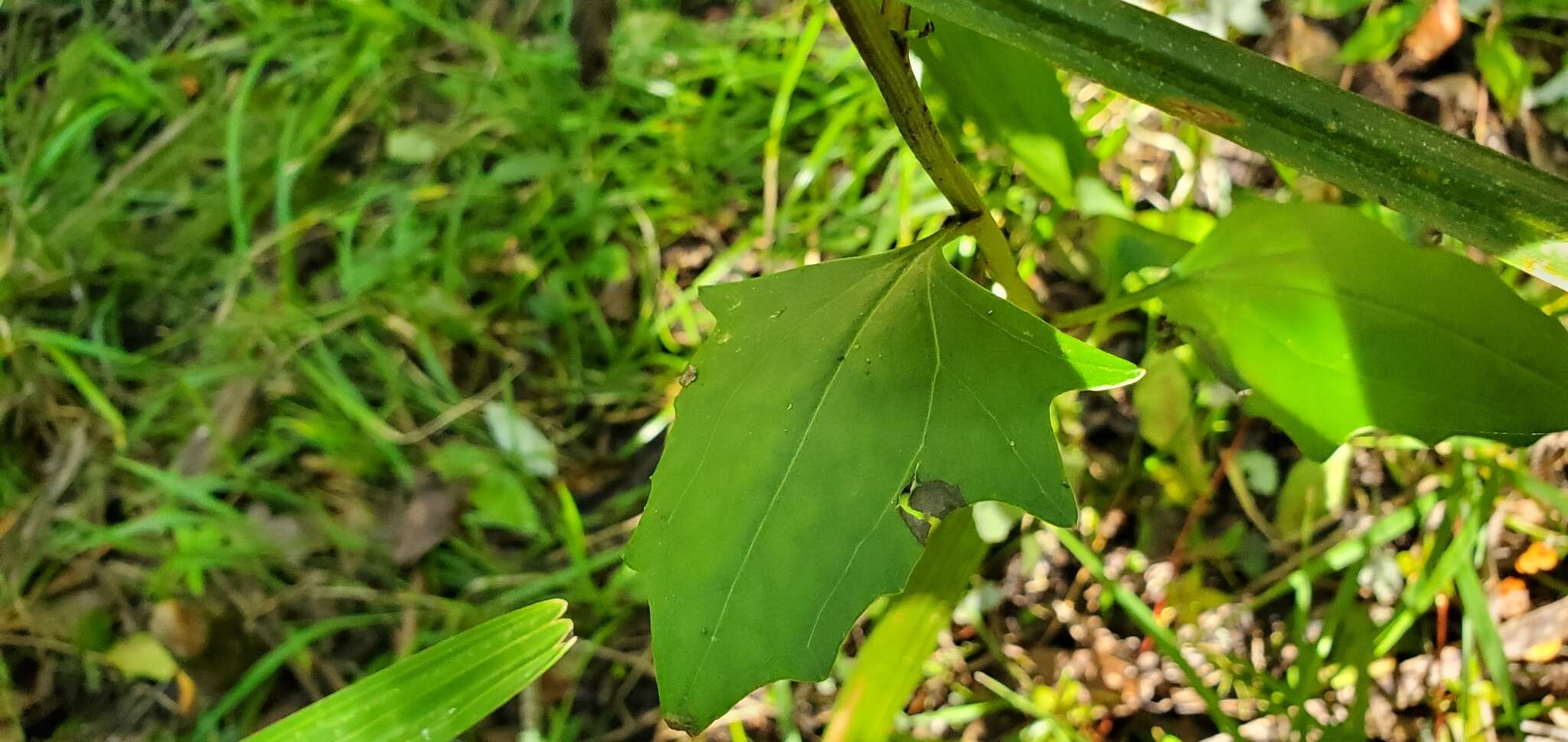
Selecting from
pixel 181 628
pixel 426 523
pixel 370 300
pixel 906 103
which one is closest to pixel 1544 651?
pixel 906 103

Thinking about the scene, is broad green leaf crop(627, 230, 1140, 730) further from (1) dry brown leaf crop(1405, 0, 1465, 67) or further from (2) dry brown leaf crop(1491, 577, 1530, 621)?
(1) dry brown leaf crop(1405, 0, 1465, 67)

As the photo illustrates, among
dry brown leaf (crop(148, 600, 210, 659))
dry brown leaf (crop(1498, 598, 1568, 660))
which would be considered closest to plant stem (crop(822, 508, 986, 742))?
dry brown leaf (crop(1498, 598, 1568, 660))

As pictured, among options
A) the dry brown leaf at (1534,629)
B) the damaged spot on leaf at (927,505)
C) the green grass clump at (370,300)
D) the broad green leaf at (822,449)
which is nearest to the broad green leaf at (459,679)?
the broad green leaf at (822,449)

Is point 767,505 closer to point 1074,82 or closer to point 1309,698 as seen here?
point 1309,698

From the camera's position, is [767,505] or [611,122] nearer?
[767,505]

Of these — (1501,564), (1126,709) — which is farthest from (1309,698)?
(1501,564)
